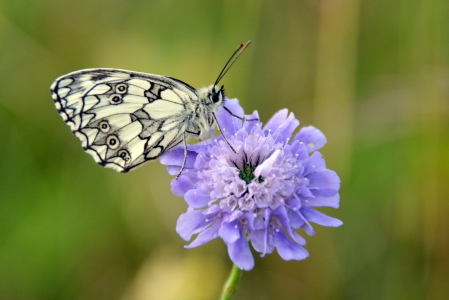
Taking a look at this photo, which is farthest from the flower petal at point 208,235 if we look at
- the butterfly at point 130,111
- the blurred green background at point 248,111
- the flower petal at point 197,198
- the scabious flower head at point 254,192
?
the blurred green background at point 248,111

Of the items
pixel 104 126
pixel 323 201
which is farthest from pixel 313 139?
pixel 104 126

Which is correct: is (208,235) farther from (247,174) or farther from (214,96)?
(214,96)

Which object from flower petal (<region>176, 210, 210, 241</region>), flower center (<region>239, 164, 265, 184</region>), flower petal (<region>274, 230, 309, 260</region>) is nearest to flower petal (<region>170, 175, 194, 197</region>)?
flower petal (<region>176, 210, 210, 241</region>)

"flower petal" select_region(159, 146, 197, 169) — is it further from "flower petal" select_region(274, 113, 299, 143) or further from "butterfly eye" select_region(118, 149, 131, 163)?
"flower petal" select_region(274, 113, 299, 143)

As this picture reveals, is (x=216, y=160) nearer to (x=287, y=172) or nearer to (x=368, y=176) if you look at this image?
(x=287, y=172)

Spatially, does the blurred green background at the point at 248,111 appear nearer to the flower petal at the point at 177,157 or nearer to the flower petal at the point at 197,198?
the flower petal at the point at 177,157

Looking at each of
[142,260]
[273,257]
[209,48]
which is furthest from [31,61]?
[273,257]
